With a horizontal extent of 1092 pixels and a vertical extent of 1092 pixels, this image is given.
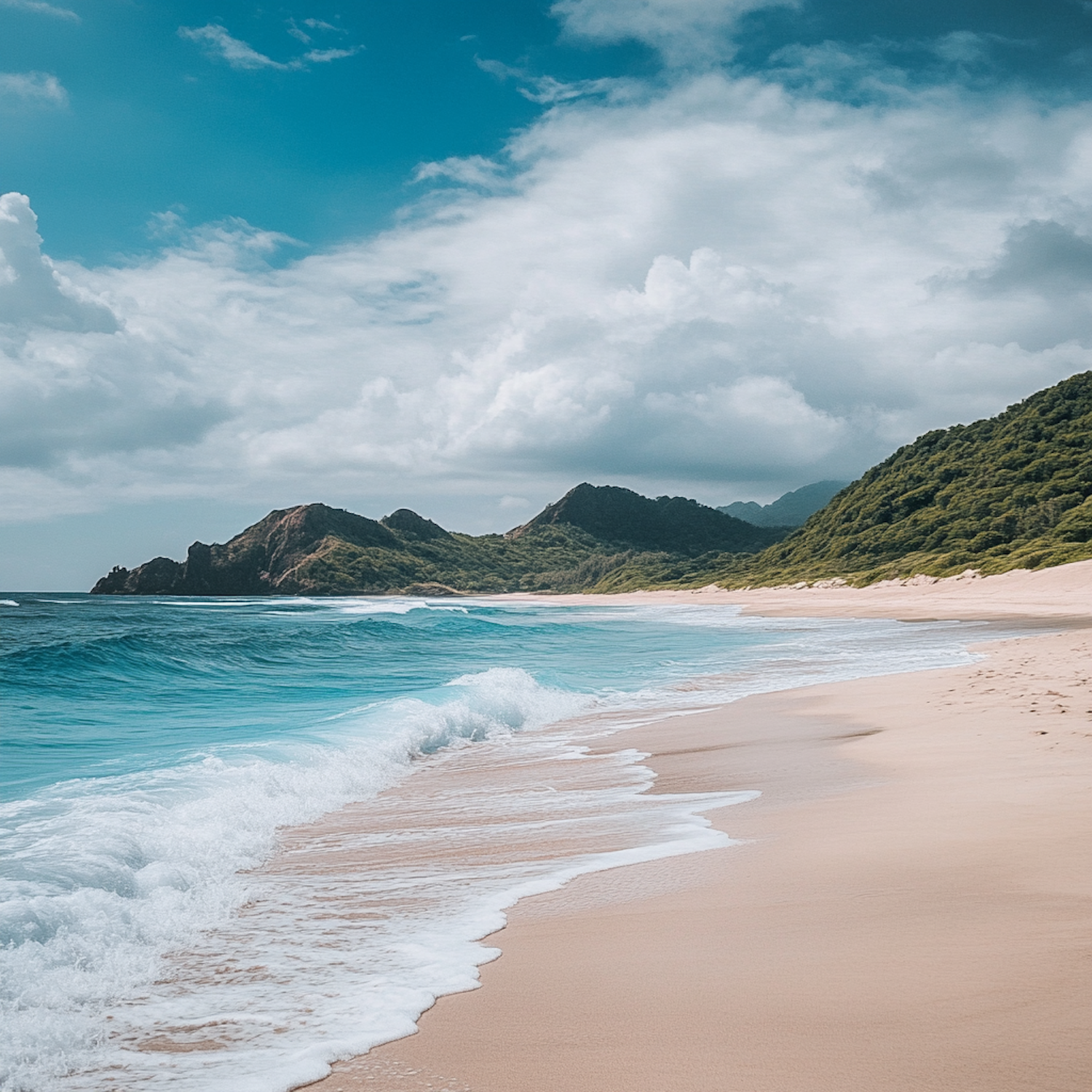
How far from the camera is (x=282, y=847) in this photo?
6062 mm

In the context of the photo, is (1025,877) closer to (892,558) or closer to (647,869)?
(647,869)

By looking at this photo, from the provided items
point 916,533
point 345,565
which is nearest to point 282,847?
point 916,533

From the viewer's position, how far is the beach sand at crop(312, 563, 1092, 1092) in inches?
95.1

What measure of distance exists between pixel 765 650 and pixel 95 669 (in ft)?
57.8

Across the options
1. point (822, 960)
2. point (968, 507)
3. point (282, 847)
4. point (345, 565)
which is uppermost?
point (968, 507)

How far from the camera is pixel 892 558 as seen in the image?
66125mm

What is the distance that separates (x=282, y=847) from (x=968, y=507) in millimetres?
69305

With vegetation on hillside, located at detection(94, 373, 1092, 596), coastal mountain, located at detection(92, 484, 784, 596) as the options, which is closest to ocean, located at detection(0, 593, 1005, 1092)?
vegetation on hillside, located at detection(94, 373, 1092, 596)

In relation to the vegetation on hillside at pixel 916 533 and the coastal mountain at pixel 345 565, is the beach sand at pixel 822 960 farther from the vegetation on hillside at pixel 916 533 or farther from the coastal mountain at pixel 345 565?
the coastal mountain at pixel 345 565

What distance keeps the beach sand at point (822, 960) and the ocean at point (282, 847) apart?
355 mm

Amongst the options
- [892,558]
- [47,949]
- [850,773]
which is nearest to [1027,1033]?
[47,949]

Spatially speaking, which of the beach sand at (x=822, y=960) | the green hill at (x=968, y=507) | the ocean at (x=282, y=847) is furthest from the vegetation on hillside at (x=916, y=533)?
the beach sand at (x=822, y=960)

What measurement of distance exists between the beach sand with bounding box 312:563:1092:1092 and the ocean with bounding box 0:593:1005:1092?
355 millimetres

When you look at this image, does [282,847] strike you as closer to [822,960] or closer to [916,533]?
[822,960]
